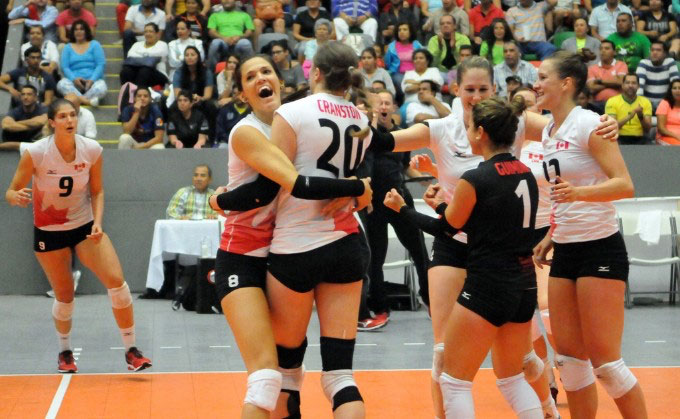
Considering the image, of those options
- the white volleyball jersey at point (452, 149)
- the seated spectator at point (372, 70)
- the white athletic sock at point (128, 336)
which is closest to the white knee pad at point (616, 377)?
the white volleyball jersey at point (452, 149)

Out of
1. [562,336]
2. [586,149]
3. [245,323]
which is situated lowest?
[562,336]

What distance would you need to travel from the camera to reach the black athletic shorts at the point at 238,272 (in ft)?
13.3

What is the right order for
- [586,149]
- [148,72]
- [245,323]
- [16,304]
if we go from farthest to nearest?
[148,72]
[16,304]
[586,149]
[245,323]

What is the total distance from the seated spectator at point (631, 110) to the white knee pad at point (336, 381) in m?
9.40

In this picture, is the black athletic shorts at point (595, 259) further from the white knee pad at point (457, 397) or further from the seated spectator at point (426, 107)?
the seated spectator at point (426, 107)

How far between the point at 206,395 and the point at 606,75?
8.83m

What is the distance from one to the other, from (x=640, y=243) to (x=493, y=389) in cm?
534

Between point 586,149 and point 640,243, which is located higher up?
point 586,149

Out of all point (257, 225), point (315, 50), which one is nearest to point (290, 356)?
point (257, 225)

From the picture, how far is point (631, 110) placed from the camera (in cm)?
1266

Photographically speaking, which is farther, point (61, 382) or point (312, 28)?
point (312, 28)

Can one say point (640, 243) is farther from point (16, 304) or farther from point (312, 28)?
point (16, 304)

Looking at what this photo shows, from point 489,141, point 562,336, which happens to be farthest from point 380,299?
point 489,141

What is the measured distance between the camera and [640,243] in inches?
444
